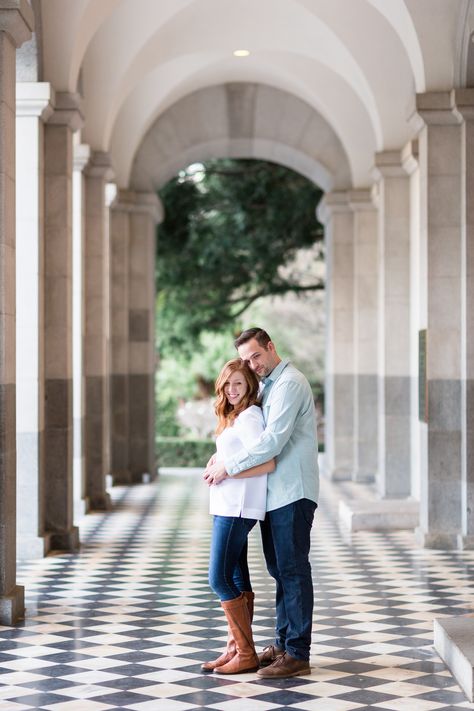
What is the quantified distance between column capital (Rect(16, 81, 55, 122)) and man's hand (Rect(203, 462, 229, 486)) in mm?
7060

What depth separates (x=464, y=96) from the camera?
45.3ft

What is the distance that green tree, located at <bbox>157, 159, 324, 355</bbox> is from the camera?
3212cm

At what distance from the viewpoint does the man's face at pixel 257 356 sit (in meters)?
7.80

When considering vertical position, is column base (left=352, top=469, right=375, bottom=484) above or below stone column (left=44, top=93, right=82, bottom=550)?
below

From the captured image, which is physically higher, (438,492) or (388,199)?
(388,199)

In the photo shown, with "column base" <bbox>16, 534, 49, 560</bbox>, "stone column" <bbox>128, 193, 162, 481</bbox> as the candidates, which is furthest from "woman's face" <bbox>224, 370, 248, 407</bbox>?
"stone column" <bbox>128, 193, 162, 481</bbox>

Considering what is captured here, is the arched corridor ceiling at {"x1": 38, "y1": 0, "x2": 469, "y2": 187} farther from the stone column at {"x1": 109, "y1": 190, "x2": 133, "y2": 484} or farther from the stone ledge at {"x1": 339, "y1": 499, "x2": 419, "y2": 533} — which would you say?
the stone ledge at {"x1": 339, "y1": 499, "x2": 419, "y2": 533}

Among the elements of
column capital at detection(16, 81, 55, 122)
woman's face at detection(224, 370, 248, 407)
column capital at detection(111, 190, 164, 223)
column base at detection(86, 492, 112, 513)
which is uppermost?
column capital at detection(111, 190, 164, 223)

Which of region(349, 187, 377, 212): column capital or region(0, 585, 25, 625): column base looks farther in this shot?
region(349, 187, 377, 212): column capital

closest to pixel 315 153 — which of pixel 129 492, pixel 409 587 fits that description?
pixel 129 492

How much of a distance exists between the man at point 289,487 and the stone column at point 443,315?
6.50 meters

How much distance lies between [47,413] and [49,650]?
566 centimetres

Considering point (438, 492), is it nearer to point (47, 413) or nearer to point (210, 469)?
point (47, 413)

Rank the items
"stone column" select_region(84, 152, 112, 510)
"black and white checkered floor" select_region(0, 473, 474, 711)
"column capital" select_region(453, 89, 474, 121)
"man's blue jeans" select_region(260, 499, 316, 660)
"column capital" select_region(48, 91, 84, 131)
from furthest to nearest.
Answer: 1. "stone column" select_region(84, 152, 112, 510)
2. "column capital" select_region(48, 91, 84, 131)
3. "column capital" select_region(453, 89, 474, 121)
4. "man's blue jeans" select_region(260, 499, 316, 660)
5. "black and white checkered floor" select_region(0, 473, 474, 711)
